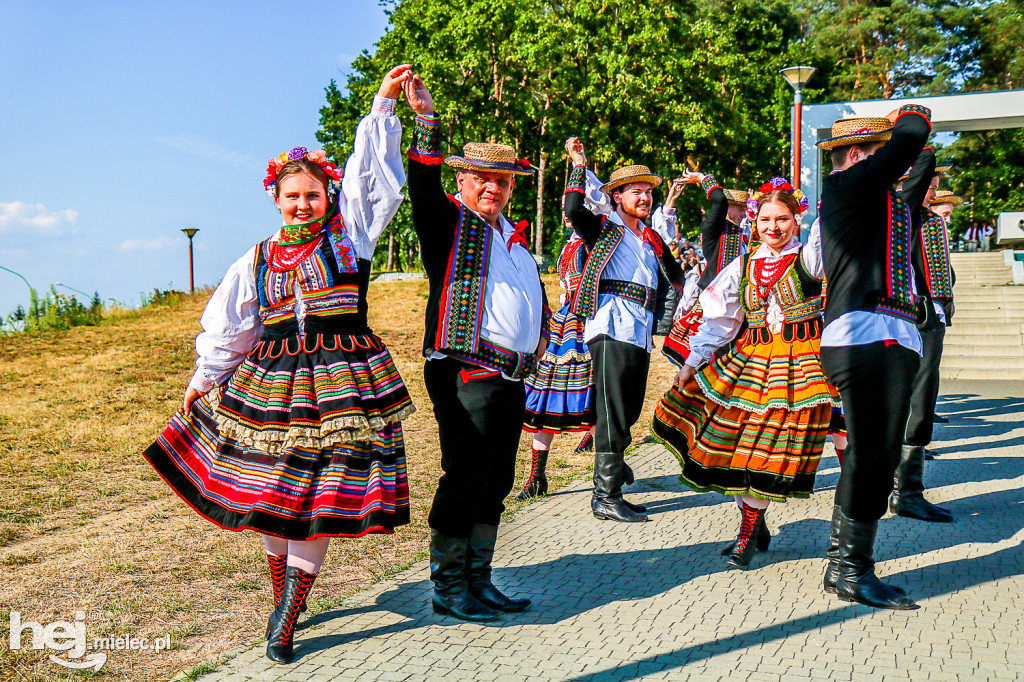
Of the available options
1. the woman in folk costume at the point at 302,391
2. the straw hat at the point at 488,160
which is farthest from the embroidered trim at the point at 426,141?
the straw hat at the point at 488,160

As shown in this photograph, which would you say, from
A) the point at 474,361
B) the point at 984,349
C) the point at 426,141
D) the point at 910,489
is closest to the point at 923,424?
the point at 910,489

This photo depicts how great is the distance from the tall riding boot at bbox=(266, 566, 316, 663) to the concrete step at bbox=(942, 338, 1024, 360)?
13339mm

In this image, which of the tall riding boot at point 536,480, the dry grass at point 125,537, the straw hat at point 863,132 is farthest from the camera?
the tall riding boot at point 536,480

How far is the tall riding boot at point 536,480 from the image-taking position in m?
6.46

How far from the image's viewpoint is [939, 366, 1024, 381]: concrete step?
13430mm

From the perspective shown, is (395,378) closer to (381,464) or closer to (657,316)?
(381,464)

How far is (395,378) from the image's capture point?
3801 millimetres

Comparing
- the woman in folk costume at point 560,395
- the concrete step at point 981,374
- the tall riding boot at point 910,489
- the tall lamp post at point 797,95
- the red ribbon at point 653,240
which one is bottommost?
the concrete step at point 981,374

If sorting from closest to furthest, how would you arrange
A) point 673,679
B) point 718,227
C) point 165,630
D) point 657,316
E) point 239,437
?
point 673,679
point 239,437
point 165,630
point 657,316
point 718,227

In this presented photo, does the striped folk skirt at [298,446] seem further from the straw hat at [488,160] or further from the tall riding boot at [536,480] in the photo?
the tall riding boot at [536,480]

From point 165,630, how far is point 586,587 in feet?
6.68

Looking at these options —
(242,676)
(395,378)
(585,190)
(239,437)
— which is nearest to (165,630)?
(242,676)

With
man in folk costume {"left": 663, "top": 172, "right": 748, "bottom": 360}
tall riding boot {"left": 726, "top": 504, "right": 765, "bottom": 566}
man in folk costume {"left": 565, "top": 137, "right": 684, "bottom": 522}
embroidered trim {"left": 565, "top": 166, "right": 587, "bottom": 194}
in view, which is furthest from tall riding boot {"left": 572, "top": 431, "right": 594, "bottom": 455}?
tall riding boot {"left": 726, "top": 504, "right": 765, "bottom": 566}

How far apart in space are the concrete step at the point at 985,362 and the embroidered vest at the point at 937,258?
25.4ft
